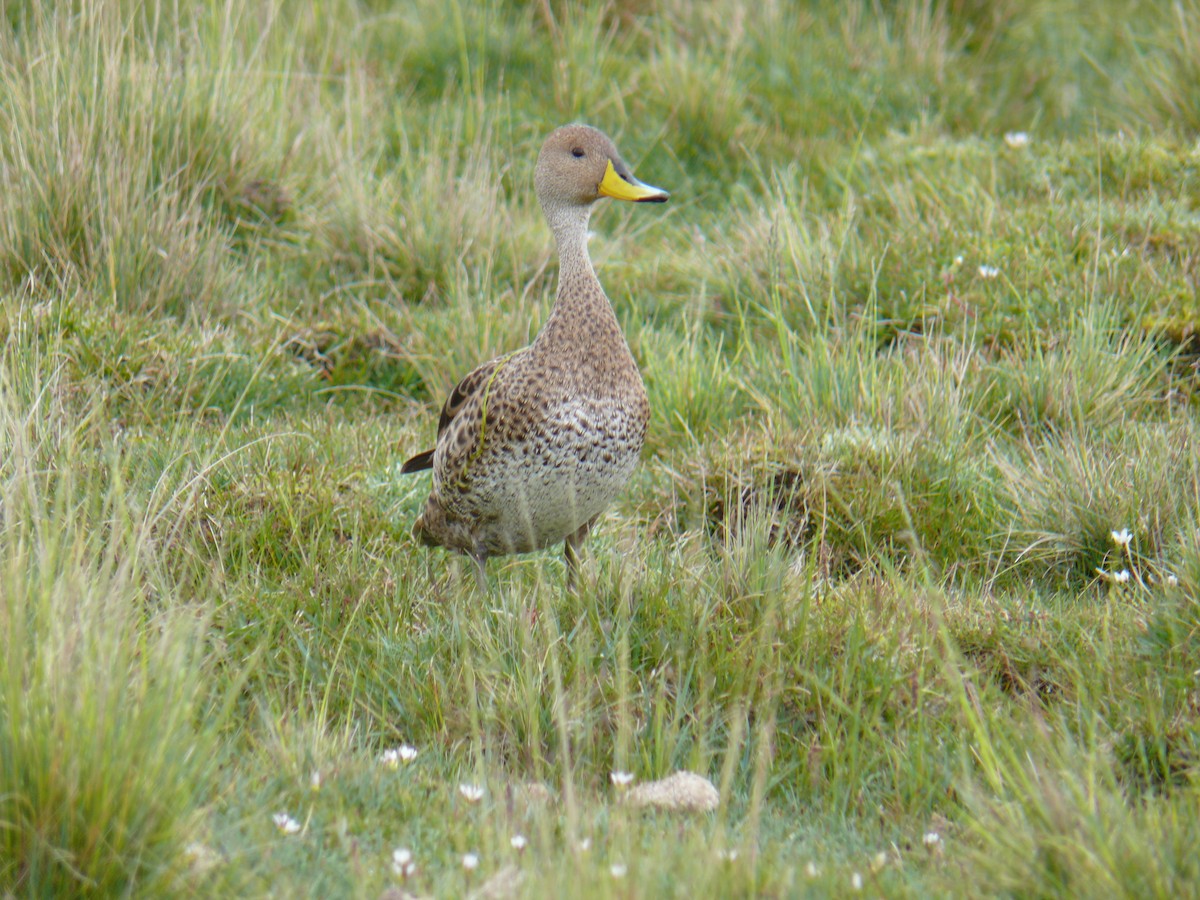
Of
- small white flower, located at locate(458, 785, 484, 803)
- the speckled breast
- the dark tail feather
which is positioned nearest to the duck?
the speckled breast

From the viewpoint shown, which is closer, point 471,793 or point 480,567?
point 471,793

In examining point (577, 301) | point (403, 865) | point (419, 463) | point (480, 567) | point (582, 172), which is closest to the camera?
point (403, 865)

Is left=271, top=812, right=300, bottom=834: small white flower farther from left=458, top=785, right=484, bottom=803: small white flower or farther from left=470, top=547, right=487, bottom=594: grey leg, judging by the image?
left=470, top=547, right=487, bottom=594: grey leg

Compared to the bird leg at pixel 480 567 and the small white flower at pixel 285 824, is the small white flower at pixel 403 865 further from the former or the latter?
the bird leg at pixel 480 567

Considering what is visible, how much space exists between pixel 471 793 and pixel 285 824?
0.39 m

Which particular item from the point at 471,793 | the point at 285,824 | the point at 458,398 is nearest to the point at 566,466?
the point at 458,398

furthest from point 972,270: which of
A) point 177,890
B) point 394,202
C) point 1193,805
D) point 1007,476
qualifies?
point 177,890

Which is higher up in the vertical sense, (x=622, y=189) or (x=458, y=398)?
(x=622, y=189)

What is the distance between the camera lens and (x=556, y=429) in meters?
3.94

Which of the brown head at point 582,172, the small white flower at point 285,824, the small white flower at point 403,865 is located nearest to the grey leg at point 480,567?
the brown head at point 582,172

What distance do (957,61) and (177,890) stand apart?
6.81 metres

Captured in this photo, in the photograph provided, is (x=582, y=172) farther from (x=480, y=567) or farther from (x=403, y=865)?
(x=403, y=865)

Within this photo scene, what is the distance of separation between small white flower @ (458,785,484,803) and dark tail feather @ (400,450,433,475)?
1720mm

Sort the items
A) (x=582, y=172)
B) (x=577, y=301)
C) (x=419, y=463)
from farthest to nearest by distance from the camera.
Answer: (x=419, y=463) → (x=582, y=172) → (x=577, y=301)
